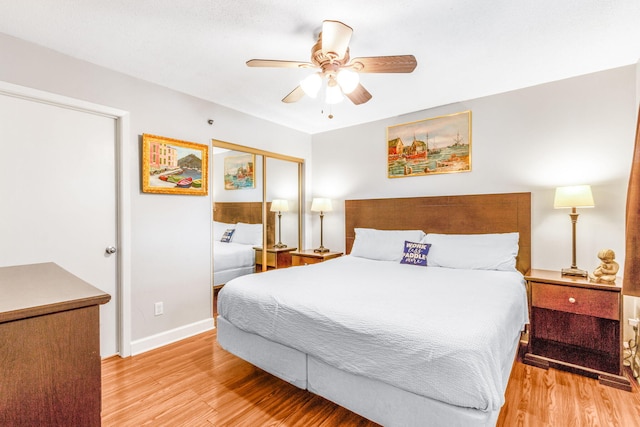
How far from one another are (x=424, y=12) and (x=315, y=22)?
673 mm

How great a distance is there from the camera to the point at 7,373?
0.77 m

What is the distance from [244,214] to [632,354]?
12.8ft

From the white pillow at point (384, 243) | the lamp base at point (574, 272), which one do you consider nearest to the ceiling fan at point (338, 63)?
the white pillow at point (384, 243)

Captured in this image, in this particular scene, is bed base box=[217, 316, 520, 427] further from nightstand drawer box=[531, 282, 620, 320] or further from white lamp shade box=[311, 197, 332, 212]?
white lamp shade box=[311, 197, 332, 212]

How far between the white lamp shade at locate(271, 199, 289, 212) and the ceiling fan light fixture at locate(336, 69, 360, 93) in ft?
7.74

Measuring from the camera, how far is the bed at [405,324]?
1368 millimetres

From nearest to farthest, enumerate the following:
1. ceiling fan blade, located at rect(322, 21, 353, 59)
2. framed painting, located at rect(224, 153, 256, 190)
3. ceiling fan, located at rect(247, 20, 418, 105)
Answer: ceiling fan blade, located at rect(322, 21, 353, 59), ceiling fan, located at rect(247, 20, 418, 105), framed painting, located at rect(224, 153, 256, 190)

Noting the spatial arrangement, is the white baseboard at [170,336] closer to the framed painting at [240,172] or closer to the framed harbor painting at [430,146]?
the framed painting at [240,172]

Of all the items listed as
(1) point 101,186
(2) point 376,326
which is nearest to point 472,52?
(2) point 376,326

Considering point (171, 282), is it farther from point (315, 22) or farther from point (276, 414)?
point (315, 22)

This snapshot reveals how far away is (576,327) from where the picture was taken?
2.36 m

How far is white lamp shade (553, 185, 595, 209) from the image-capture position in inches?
96.5

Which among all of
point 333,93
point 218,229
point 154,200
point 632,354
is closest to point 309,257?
point 218,229

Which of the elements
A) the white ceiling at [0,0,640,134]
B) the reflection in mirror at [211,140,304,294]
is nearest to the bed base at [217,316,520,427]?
the reflection in mirror at [211,140,304,294]
